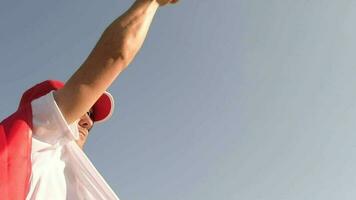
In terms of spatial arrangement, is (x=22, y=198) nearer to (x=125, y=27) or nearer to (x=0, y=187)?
(x=0, y=187)

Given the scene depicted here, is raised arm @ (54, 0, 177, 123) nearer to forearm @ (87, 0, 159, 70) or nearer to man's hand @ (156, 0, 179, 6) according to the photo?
forearm @ (87, 0, 159, 70)

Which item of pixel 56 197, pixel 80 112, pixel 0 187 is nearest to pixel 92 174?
pixel 56 197

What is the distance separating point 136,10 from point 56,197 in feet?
3.91

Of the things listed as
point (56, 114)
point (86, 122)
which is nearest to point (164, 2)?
→ point (56, 114)

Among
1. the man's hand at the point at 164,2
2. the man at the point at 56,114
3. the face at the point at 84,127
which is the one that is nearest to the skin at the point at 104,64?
the man at the point at 56,114

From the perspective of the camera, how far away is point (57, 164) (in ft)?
9.97

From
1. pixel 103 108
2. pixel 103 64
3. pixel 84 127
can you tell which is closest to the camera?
pixel 103 64

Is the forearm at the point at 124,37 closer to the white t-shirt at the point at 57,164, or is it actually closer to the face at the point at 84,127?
the white t-shirt at the point at 57,164

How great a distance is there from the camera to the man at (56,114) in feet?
7.88

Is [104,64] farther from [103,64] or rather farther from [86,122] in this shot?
[86,122]

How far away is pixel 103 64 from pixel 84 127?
212cm

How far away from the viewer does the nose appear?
4521 millimetres

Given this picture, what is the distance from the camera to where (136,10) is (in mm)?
2793

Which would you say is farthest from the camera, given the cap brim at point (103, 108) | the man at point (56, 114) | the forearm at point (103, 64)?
the cap brim at point (103, 108)
